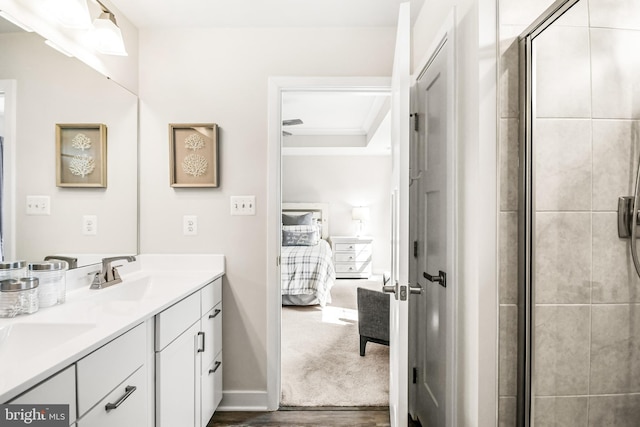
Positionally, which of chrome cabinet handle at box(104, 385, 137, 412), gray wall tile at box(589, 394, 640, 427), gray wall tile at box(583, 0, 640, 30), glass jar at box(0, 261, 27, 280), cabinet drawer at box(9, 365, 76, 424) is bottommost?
chrome cabinet handle at box(104, 385, 137, 412)

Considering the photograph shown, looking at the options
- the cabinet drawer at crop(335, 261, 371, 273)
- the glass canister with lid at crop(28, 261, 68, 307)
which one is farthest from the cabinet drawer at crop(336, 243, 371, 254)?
the glass canister with lid at crop(28, 261, 68, 307)

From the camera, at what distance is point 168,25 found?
2217 millimetres

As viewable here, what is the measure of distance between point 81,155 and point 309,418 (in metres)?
1.97

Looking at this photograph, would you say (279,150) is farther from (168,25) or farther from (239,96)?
(168,25)

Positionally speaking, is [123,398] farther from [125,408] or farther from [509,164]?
[509,164]

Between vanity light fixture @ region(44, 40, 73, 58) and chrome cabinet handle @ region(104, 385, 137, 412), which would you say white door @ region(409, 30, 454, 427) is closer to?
chrome cabinet handle @ region(104, 385, 137, 412)

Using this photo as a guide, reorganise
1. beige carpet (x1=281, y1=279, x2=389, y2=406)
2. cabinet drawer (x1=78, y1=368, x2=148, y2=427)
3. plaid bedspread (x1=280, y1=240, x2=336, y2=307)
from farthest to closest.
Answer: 1. plaid bedspread (x1=280, y1=240, x2=336, y2=307)
2. beige carpet (x1=281, y1=279, x2=389, y2=406)
3. cabinet drawer (x1=78, y1=368, x2=148, y2=427)

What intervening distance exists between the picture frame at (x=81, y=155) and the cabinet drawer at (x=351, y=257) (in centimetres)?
482

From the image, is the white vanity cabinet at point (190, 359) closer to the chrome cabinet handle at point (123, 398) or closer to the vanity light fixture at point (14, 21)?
the chrome cabinet handle at point (123, 398)

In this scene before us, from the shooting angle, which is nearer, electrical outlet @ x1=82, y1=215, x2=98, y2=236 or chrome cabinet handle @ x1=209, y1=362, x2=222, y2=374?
electrical outlet @ x1=82, y1=215, x2=98, y2=236

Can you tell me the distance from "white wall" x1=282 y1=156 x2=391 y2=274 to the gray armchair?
3.88m

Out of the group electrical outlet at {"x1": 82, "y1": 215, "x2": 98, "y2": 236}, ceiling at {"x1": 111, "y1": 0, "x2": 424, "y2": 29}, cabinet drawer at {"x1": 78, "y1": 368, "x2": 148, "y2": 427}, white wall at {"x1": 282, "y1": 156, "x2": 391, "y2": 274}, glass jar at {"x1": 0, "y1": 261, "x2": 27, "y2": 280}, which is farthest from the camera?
white wall at {"x1": 282, "y1": 156, "x2": 391, "y2": 274}

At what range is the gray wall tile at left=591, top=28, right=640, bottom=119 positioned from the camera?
0.83 metres

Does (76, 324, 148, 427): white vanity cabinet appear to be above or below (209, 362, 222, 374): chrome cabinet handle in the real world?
above
